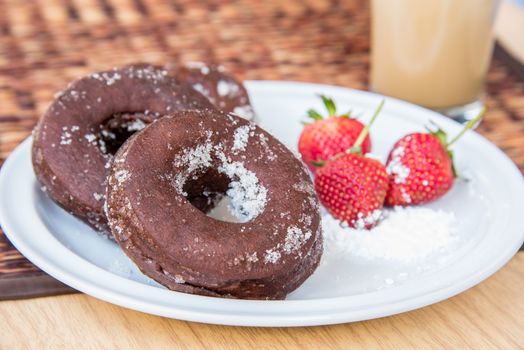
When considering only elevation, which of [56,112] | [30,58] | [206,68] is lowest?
[30,58]

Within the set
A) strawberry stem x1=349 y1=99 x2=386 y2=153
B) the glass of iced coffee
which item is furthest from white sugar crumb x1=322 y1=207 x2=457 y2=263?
the glass of iced coffee

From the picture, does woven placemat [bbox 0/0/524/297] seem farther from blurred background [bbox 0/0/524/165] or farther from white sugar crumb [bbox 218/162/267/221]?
white sugar crumb [bbox 218/162/267/221]

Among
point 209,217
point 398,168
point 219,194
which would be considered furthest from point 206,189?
point 398,168

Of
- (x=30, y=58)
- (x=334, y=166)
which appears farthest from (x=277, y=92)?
(x=30, y=58)

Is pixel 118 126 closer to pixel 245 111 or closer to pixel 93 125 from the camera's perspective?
pixel 93 125

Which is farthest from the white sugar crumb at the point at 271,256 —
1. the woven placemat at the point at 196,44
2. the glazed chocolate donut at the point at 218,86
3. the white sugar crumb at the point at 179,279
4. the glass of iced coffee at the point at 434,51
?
the glass of iced coffee at the point at 434,51

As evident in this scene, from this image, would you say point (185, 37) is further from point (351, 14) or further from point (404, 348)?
point (404, 348)

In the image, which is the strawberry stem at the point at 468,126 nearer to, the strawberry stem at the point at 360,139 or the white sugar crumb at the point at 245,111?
the strawberry stem at the point at 360,139
